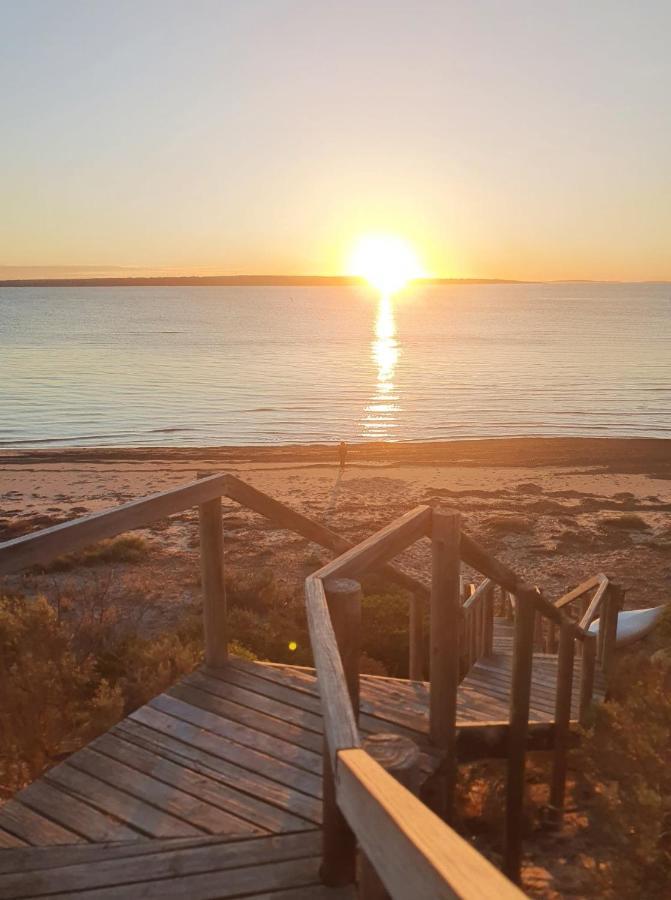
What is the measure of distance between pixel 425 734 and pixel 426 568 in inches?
467

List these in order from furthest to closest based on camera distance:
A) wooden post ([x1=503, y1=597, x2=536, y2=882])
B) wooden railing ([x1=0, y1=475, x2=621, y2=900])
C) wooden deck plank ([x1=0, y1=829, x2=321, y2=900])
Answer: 1. wooden post ([x1=503, y1=597, x2=536, y2=882])
2. wooden deck plank ([x1=0, y1=829, x2=321, y2=900])
3. wooden railing ([x1=0, y1=475, x2=621, y2=900])

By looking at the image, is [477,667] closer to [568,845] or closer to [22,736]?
[568,845]

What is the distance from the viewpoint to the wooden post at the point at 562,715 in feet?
17.0

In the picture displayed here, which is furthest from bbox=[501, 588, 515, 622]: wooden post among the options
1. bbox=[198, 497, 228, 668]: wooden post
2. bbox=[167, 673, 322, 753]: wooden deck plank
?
bbox=[167, 673, 322, 753]: wooden deck plank

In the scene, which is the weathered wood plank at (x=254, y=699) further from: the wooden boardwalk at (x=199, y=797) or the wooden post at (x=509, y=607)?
the wooden post at (x=509, y=607)

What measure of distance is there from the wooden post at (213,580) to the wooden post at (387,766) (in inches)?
104

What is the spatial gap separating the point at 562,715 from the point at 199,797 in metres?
2.87

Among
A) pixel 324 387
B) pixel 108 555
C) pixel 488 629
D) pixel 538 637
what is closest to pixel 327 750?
pixel 488 629

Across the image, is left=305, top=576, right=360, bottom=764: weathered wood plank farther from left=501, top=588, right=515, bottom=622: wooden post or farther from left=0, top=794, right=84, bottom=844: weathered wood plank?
left=501, top=588, right=515, bottom=622: wooden post

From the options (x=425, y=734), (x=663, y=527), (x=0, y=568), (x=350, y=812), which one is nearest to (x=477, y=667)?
(x=425, y=734)

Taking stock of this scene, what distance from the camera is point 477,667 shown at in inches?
287

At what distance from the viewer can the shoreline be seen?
2775 centimetres

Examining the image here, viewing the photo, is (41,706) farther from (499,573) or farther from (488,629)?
(488,629)

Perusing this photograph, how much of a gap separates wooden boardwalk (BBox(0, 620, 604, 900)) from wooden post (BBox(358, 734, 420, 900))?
101 centimetres
